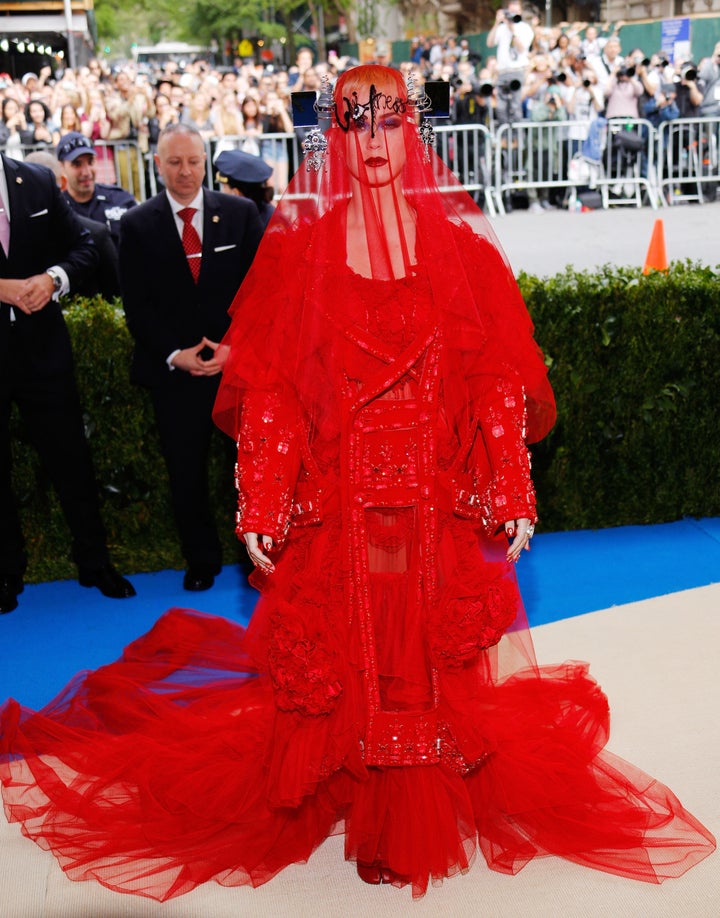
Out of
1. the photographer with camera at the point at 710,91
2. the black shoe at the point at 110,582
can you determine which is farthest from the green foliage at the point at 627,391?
the photographer with camera at the point at 710,91

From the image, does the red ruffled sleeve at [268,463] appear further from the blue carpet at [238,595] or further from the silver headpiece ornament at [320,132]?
the blue carpet at [238,595]

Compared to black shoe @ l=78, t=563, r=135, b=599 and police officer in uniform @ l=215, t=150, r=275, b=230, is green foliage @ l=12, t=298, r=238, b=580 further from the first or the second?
police officer in uniform @ l=215, t=150, r=275, b=230

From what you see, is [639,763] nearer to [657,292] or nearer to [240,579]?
[240,579]

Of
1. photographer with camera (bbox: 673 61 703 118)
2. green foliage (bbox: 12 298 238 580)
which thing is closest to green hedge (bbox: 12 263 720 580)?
green foliage (bbox: 12 298 238 580)

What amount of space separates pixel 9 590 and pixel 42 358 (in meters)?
1.12

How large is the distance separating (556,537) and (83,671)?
2725mm

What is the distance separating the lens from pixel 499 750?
3.23 metres

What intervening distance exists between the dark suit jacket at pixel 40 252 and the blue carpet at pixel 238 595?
1.12 metres

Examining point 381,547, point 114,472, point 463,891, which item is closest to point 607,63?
point 114,472

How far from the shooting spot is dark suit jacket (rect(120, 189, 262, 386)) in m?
4.88

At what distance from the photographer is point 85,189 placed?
290 inches

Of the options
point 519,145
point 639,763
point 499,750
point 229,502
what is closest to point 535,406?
point 499,750

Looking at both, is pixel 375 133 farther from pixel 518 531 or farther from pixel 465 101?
pixel 465 101

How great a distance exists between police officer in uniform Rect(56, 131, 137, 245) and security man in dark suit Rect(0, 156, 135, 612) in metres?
2.41
